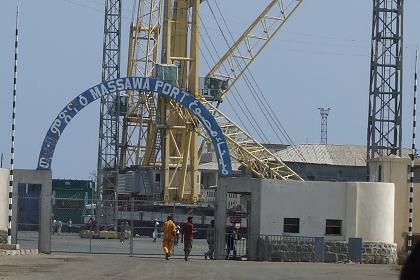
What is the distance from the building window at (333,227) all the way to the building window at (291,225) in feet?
3.43

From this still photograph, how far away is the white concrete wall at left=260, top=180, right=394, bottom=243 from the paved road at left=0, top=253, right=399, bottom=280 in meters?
2.40

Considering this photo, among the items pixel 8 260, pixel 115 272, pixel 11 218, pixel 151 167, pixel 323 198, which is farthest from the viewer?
pixel 151 167

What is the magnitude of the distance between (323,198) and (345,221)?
107 centimetres

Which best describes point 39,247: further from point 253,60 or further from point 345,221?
point 253,60

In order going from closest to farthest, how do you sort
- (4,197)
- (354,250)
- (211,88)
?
(4,197), (354,250), (211,88)

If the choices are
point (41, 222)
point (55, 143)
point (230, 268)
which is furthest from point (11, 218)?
point (230, 268)

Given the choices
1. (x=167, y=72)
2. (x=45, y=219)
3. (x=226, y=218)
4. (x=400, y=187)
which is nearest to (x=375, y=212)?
(x=400, y=187)

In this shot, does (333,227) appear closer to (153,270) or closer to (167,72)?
(153,270)

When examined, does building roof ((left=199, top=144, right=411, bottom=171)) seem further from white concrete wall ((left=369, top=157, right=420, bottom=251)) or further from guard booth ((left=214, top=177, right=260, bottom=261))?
guard booth ((left=214, top=177, right=260, bottom=261))

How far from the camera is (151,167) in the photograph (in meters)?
72.9

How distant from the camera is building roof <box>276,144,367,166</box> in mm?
102312

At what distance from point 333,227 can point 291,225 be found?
4.86ft

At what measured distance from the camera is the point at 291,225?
33.4 metres

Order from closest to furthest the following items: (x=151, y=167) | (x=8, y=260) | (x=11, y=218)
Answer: (x=8, y=260)
(x=11, y=218)
(x=151, y=167)
